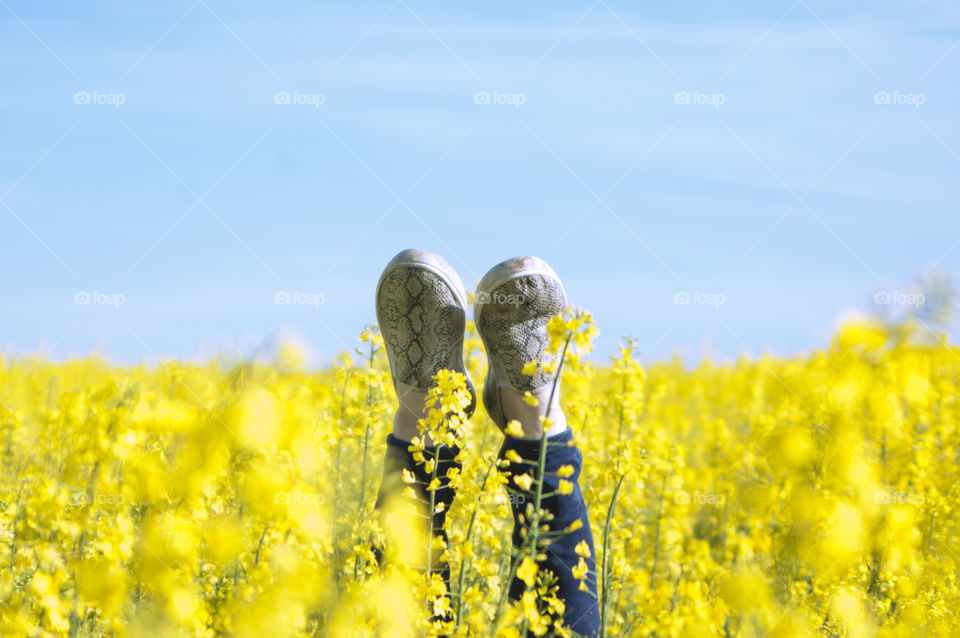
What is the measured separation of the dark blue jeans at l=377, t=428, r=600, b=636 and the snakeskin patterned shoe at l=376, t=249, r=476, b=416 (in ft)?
1.12

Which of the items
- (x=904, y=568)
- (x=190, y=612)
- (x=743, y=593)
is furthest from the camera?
(x=904, y=568)

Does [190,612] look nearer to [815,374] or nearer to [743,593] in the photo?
[743,593]

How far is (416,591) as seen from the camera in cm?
233

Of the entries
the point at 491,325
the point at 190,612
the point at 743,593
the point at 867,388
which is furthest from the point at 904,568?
the point at 190,612

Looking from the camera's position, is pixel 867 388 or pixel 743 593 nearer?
pixel 743 593

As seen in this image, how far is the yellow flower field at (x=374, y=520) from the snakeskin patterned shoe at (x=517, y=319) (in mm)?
189

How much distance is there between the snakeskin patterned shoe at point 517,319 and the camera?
9.70 ft

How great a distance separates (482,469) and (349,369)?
1.43 metres

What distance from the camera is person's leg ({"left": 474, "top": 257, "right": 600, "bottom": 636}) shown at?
8.64 ft
